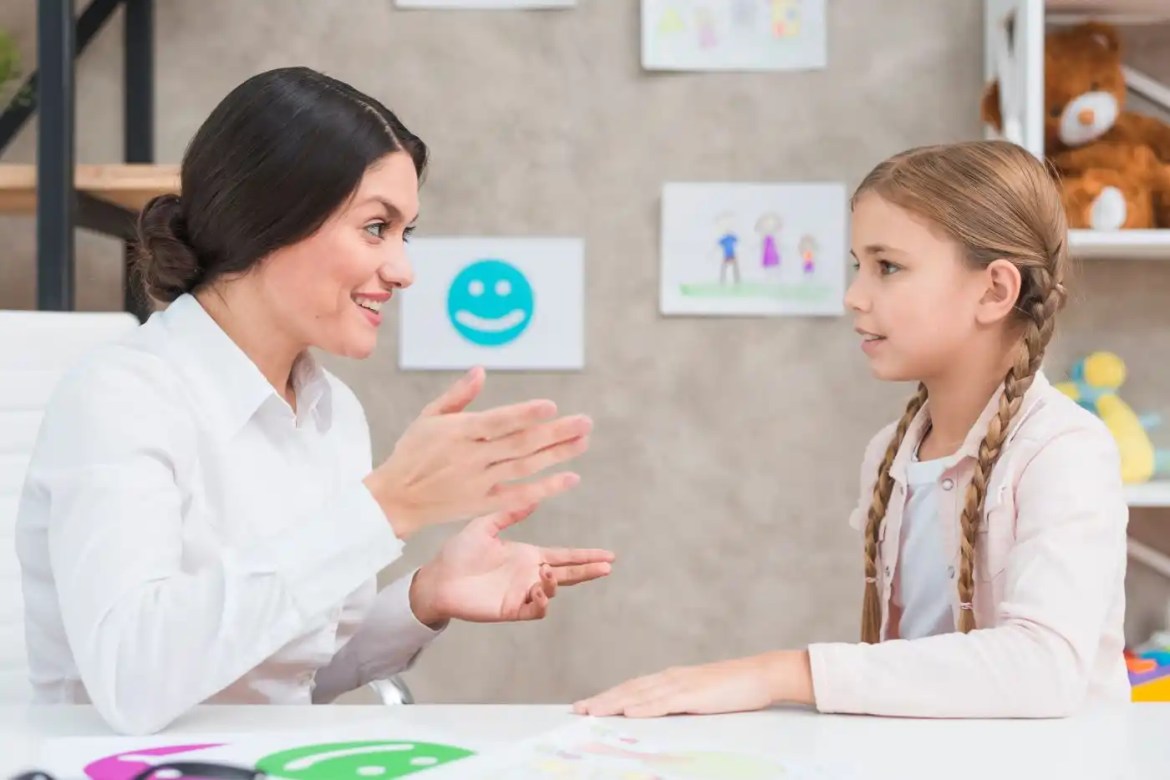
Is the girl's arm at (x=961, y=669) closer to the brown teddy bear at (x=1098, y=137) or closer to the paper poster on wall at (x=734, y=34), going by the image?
the brown teddy bear at (x=1098, y=137)

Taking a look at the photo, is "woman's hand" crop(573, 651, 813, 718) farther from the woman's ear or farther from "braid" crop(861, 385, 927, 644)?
the woman's ear

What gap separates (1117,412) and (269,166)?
4.82ft

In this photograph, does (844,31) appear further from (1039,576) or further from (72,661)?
(72,661)

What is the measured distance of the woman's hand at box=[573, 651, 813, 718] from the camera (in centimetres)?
93

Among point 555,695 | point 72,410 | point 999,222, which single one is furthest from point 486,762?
point 555,695

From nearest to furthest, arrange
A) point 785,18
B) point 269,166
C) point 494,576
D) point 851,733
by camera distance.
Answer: point 851,733, point 269,166, point 494,576, point 785,18

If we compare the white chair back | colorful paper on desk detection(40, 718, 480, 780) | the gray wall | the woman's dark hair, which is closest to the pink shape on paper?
colorful paper on desk detection(40, 718, 480, 780)

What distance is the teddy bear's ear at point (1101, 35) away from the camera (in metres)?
2.06

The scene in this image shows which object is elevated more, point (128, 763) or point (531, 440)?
point (531, 440)

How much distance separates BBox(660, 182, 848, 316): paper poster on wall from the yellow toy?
42cm

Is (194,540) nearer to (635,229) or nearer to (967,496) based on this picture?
(967,496)

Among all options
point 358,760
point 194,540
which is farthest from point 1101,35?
point 358,760

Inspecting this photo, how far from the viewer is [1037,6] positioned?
1.89m

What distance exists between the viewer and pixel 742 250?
2229mm
